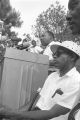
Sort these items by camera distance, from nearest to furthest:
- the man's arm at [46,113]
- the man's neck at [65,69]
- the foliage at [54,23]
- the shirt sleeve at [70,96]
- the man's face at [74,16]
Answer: the man's face at [74,16] < the man's arm at [46,113] < the shirt sleeve at [70,96] < the man's neck at [65,69] < the foliage at [54,23]

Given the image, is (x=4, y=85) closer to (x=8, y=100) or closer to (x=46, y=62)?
(x=8, y=100)

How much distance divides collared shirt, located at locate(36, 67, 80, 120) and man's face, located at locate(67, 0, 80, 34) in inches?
31.7

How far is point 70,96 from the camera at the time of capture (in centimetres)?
261

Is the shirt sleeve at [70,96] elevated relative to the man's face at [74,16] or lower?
lower

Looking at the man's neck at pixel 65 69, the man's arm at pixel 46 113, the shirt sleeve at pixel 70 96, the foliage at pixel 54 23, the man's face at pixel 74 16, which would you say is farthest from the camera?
the foliage at pixel 54 23

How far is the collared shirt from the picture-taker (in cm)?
261

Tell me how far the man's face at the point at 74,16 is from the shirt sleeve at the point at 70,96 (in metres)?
0.79

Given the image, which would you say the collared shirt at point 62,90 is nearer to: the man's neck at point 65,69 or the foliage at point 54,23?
the man's neck at point 65,69

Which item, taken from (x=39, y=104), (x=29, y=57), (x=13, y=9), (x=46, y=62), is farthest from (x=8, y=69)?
(x=13, y=9)

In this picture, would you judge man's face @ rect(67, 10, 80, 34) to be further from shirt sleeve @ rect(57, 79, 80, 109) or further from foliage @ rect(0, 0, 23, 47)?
foliage @ rect(0, 0, 23, 47)

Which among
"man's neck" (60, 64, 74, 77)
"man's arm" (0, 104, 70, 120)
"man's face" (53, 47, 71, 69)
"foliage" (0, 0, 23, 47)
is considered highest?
"man's face" (53, 47, 71, 69)

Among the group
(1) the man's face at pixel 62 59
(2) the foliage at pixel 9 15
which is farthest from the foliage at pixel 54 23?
(1) the man's face at pixel 62 59

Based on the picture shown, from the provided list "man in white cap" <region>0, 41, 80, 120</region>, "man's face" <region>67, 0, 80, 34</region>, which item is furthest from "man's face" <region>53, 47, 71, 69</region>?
"man's face" <region>67, 0, 80, 34</region>

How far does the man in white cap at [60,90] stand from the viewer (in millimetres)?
2561
